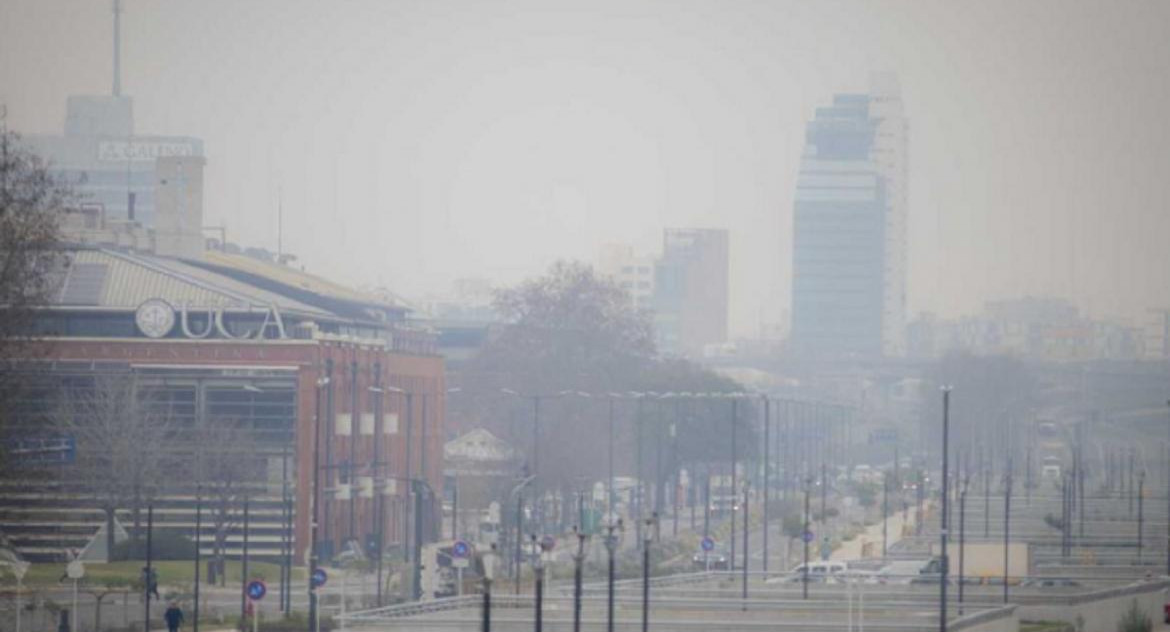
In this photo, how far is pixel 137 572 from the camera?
229ft

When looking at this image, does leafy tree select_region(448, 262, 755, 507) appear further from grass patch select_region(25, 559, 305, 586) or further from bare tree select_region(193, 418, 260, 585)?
grass patch select_region(25, 559, 305, 586)

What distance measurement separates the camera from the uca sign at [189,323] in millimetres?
81438

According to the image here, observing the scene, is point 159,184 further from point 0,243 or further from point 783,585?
point 0,243

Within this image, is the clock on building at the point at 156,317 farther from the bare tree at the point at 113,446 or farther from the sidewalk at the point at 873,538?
the sidewalk at the point at 873,538

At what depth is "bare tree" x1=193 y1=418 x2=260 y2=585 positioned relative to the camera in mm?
76625

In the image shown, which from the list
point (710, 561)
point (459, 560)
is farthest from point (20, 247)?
point (710, 561)

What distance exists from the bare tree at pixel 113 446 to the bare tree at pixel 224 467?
1.12 metres

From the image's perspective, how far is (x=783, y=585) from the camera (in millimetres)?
68812

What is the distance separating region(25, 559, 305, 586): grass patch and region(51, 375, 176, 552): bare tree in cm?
187

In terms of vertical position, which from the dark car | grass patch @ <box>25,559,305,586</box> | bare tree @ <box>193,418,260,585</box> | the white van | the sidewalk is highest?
bare tree @ <box>193,418,260,585</box>

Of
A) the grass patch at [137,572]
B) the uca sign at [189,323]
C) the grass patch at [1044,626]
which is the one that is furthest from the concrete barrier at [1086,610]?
the uca sign at [189,323]

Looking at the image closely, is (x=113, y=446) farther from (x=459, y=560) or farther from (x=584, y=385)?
(x=584, y=385)

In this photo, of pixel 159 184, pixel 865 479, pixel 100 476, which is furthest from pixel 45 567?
pixel 865 479

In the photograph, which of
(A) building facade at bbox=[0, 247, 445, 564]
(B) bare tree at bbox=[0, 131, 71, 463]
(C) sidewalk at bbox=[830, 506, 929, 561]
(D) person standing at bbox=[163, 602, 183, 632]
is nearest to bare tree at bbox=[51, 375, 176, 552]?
(A) building facade at bbox=[0, 247, 445, 564]
